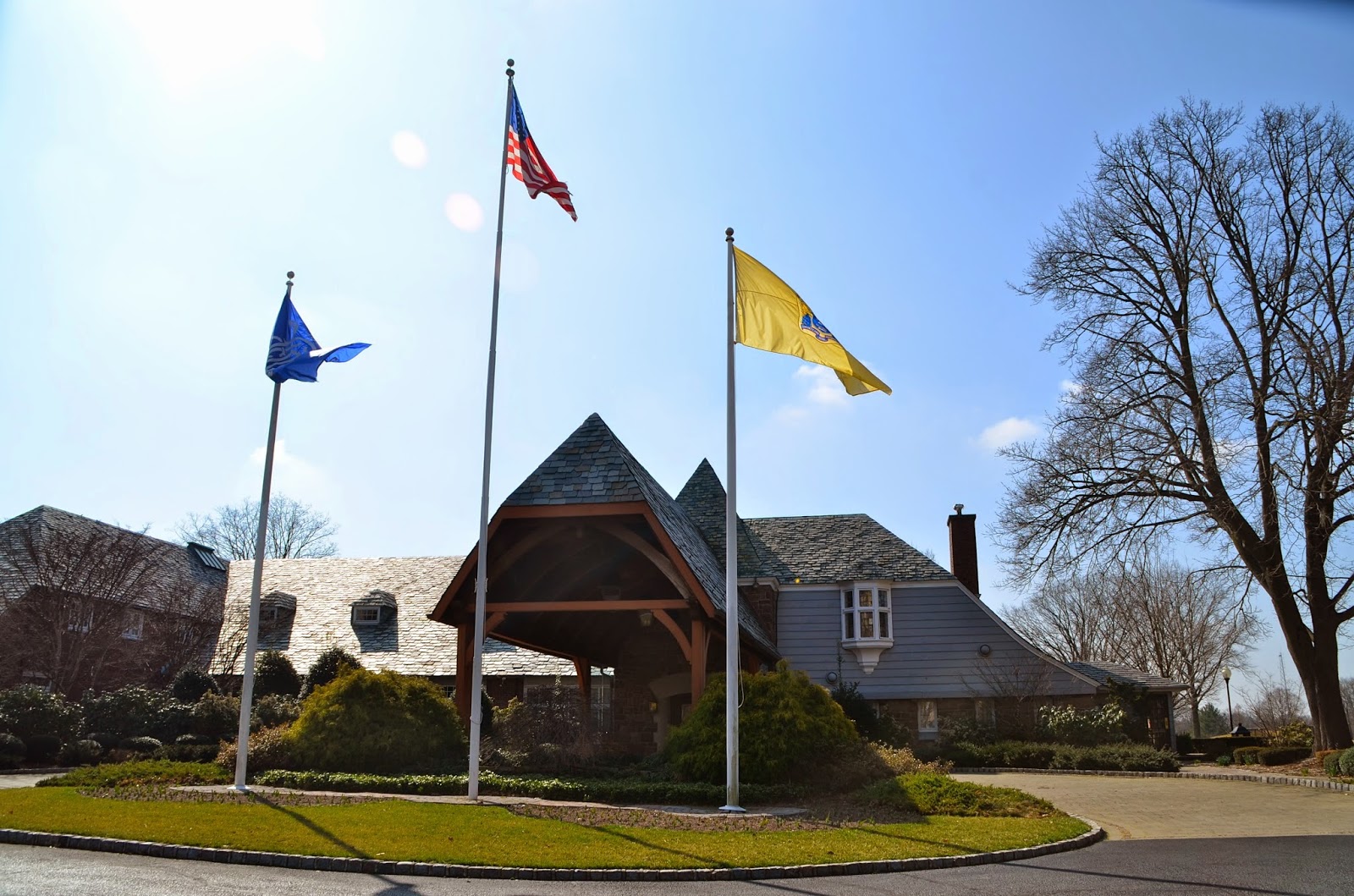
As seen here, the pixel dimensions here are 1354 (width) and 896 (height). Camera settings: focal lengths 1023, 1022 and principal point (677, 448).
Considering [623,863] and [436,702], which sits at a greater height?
[436,702]

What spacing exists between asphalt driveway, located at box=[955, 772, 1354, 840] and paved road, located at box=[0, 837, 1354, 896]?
9.57 feet

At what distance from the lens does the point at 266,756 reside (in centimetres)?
1759

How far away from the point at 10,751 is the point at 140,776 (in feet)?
20.7

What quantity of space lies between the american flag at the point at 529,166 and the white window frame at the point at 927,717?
2033 cm

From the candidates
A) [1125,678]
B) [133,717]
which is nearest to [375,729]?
[133,717]

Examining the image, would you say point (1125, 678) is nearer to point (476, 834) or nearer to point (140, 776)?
point (476, 834)

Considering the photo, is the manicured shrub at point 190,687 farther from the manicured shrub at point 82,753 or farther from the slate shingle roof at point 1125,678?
the slate shingle roof at point 1125,678

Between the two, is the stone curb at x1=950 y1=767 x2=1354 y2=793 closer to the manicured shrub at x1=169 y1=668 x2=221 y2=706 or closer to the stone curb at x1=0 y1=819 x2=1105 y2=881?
the stone curb at x1=0 y1=819 x2=1105 y2=881

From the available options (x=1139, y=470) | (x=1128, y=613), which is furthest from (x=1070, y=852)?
(x=1128, y=613)

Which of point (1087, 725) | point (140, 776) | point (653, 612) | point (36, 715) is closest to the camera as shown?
point (140, 776)

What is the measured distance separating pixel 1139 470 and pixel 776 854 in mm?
19218

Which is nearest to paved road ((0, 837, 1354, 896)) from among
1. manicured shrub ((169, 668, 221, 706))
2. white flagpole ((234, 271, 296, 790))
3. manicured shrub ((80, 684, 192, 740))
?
white flagpole ((234, 271, 296, 790))

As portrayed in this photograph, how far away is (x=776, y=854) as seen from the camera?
1051 cm

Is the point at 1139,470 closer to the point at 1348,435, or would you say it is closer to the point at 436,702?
the point at 1348,435
